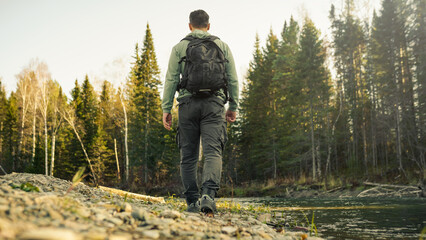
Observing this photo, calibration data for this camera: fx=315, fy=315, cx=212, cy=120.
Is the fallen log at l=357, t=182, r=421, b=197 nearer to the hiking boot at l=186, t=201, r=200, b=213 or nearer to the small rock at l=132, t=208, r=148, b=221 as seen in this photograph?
the hiking boot at l=186, t=201, r=200, b=213

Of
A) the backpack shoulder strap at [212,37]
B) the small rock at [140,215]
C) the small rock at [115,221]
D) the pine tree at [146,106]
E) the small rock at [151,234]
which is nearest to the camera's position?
the small rock at [151,234]

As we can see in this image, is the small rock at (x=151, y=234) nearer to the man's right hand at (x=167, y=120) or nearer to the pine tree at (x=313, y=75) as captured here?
the man's right hand at (x=167, y=120)

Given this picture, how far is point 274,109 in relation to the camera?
30656mm

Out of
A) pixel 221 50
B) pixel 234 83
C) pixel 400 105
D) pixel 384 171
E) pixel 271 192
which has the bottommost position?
pixel 271 192

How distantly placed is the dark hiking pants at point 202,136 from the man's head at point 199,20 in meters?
1.00

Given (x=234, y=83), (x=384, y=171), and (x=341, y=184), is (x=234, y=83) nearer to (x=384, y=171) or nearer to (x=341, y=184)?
(x=341, y=184)

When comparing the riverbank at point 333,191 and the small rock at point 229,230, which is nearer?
the small rock at point 229,230

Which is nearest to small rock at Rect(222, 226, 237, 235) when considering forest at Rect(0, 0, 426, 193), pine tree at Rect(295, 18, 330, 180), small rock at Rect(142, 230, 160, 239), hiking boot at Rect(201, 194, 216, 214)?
small rock at Rect(142, 230, 160, 239)

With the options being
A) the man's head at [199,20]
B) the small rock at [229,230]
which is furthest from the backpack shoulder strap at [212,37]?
the small rock at [229,230]

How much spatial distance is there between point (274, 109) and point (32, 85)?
23789 mm

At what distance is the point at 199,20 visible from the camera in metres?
4.05

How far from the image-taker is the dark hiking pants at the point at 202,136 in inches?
146

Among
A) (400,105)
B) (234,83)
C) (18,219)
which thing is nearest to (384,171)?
(400,105)

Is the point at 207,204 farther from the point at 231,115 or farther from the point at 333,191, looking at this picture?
the point at 333,191
